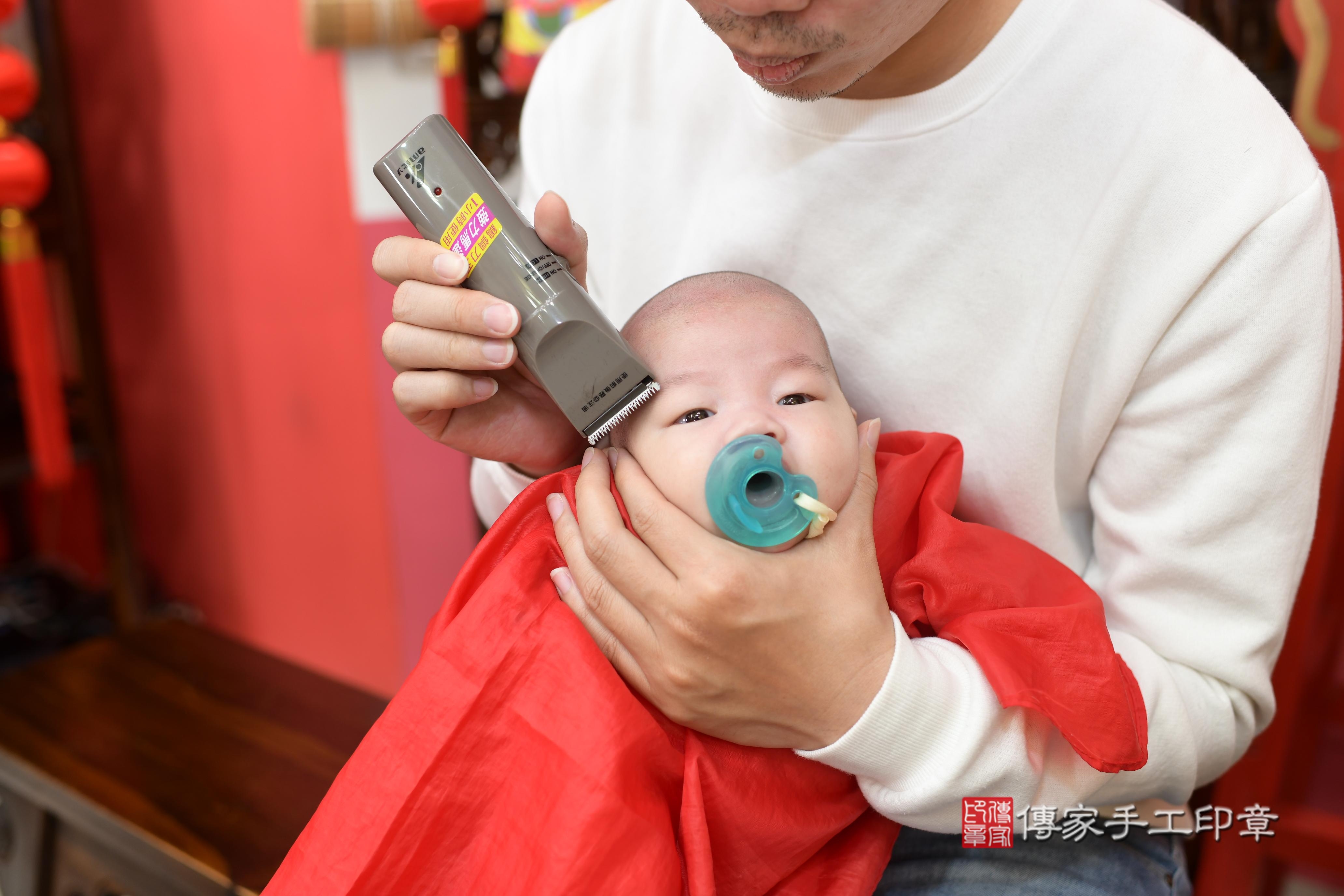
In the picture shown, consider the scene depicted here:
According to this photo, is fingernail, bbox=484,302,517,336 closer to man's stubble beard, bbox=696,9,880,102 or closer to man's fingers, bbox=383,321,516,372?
man's fingers, bbox=383,321,516,372

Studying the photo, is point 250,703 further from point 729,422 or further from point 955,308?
point 955,308

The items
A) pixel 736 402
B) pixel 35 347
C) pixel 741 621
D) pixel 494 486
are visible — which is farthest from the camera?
pixel 35 347

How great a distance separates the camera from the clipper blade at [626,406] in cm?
81

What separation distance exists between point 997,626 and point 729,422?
0.87 feet

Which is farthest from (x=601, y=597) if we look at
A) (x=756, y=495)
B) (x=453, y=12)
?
(x=453, y=12)

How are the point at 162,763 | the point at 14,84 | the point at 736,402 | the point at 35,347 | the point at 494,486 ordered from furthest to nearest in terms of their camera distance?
the point at 35,347 < the point at 14,84 < the point at 162,763 < the point at 494,486 < the point at 736,402

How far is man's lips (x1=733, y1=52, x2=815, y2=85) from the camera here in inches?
30.3

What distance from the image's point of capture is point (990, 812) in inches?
31.0

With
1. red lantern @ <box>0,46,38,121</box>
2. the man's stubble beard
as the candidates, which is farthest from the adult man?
red lantern @ <box>0,46,38,121</box>

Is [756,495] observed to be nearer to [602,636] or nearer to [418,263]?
[602,636]

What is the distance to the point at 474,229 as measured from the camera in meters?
0.79

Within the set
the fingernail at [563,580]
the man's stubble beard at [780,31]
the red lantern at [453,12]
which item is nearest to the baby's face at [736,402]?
the fingernail at [563,580]

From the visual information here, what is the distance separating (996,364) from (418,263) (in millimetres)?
509

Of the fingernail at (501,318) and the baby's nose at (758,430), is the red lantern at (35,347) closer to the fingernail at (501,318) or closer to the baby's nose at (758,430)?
the fingernail at (501,318)
